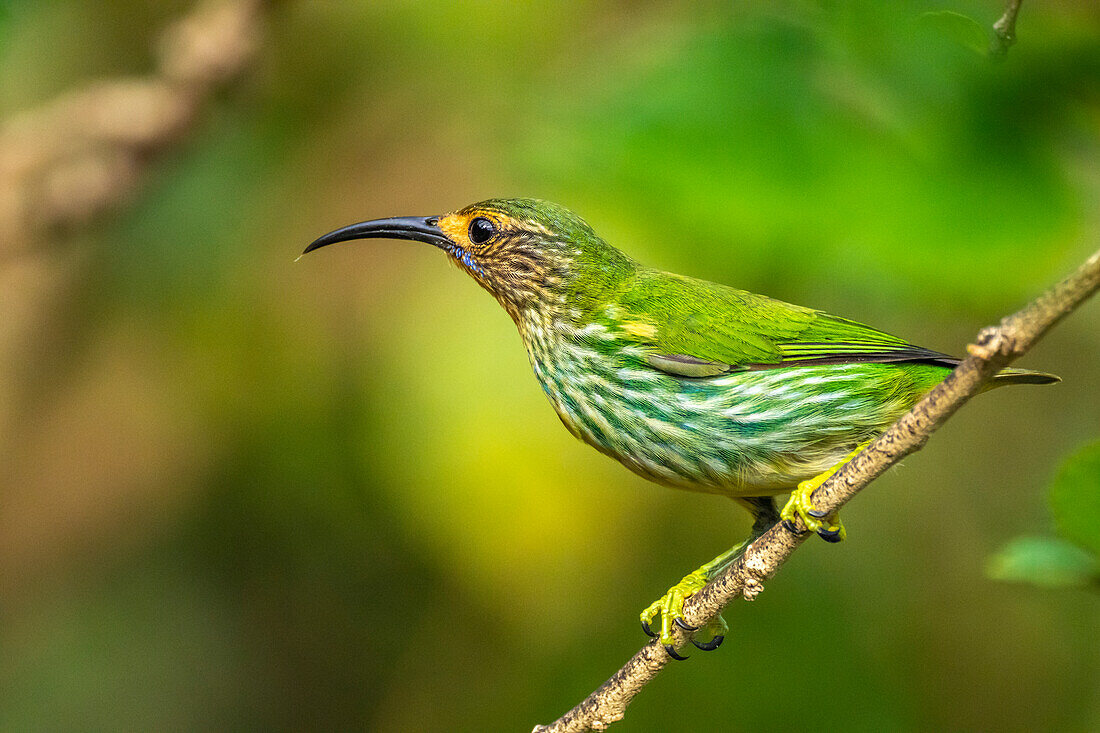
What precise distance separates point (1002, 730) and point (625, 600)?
5.91ft

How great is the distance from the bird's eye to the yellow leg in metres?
1.16

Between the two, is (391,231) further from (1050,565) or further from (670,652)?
(1050,565)

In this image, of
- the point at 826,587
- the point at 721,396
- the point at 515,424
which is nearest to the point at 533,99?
the point at 515,424

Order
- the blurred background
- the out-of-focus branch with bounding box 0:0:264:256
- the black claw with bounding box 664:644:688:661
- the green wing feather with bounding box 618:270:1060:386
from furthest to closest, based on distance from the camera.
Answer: the blurred background, the out-of-focus branch with bounding box 0:0:264:256, the green wing feather with bounding box 618:270:1060:386, the black claw with bounding box 664:644:688:661

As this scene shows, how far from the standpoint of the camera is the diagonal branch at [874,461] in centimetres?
142

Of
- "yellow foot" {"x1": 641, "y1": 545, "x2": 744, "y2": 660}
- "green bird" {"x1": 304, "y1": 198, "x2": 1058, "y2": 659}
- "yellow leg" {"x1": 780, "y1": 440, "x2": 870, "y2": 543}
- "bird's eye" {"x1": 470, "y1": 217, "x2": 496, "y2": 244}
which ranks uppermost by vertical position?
"bird's eye" {"x1": 470, "y1": 217, "x2": 496, "y2": 244}

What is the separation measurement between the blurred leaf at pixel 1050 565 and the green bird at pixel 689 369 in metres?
0.35

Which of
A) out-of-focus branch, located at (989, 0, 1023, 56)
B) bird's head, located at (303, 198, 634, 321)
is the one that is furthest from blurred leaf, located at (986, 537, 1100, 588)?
bird's head, located at (303, 198, 634, 321)

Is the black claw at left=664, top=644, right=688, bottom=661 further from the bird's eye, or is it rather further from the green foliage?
the bird's eye

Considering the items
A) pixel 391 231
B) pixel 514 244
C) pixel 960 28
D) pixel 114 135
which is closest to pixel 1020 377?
pixel 960 28

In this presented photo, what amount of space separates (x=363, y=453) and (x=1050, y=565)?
294 cm

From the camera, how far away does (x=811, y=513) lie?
210 cm

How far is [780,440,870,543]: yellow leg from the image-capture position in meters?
2.16

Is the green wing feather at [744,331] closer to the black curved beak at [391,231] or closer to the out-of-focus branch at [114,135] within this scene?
the black curved beak at [391,231]
